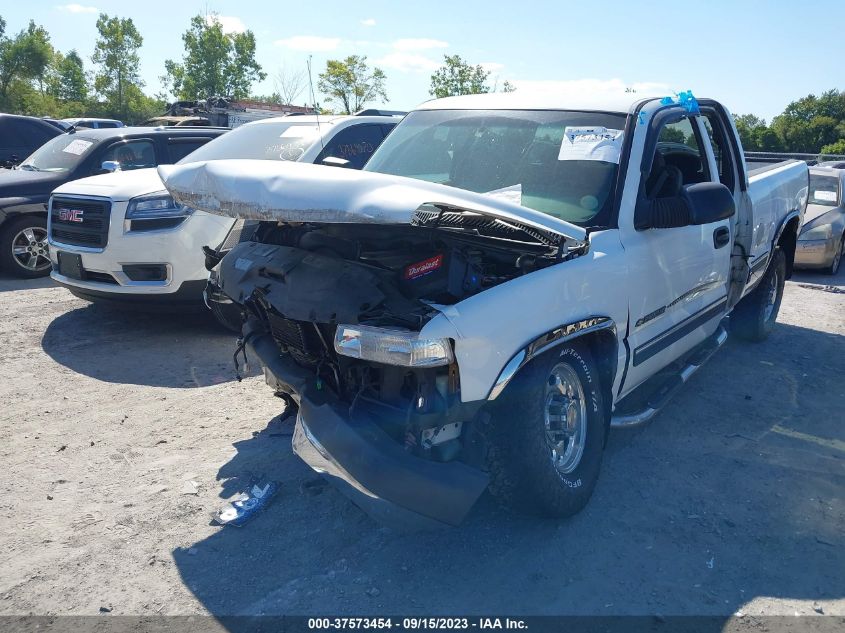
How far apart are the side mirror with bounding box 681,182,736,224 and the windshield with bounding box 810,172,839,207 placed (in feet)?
29.8

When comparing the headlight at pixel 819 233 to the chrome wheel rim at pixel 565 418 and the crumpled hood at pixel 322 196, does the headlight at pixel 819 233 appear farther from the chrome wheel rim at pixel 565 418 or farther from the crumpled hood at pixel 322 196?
the crumpled hood at pixel 322 196

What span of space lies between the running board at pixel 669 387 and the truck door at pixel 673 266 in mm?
101

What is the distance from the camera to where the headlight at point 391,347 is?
9.34ft

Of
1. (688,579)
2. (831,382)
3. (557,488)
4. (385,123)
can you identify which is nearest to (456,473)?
(557,488)

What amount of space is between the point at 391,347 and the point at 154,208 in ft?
14.4

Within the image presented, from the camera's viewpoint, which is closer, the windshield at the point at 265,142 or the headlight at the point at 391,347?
the headlight at the point at 391,347

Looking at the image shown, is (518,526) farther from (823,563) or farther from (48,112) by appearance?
(48,112)

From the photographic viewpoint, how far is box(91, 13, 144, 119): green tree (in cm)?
5178

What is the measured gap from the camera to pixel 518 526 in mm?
3617

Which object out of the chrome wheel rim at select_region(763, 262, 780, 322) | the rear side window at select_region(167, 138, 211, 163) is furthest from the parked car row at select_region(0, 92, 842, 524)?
the rear side window at select_region(167, 138, 211, 163)

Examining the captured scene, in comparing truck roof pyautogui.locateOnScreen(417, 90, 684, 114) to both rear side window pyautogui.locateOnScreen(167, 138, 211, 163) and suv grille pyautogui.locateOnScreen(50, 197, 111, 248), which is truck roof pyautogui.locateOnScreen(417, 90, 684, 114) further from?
rear side window pyautogui.locateOnScreen(167, 138, 211, 163)

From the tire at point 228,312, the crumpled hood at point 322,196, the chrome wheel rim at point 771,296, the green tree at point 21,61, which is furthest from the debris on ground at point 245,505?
the green tree at point 21,61

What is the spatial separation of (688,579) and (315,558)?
1.63 m

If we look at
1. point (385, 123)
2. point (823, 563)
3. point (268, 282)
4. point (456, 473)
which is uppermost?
point (385, 123)
